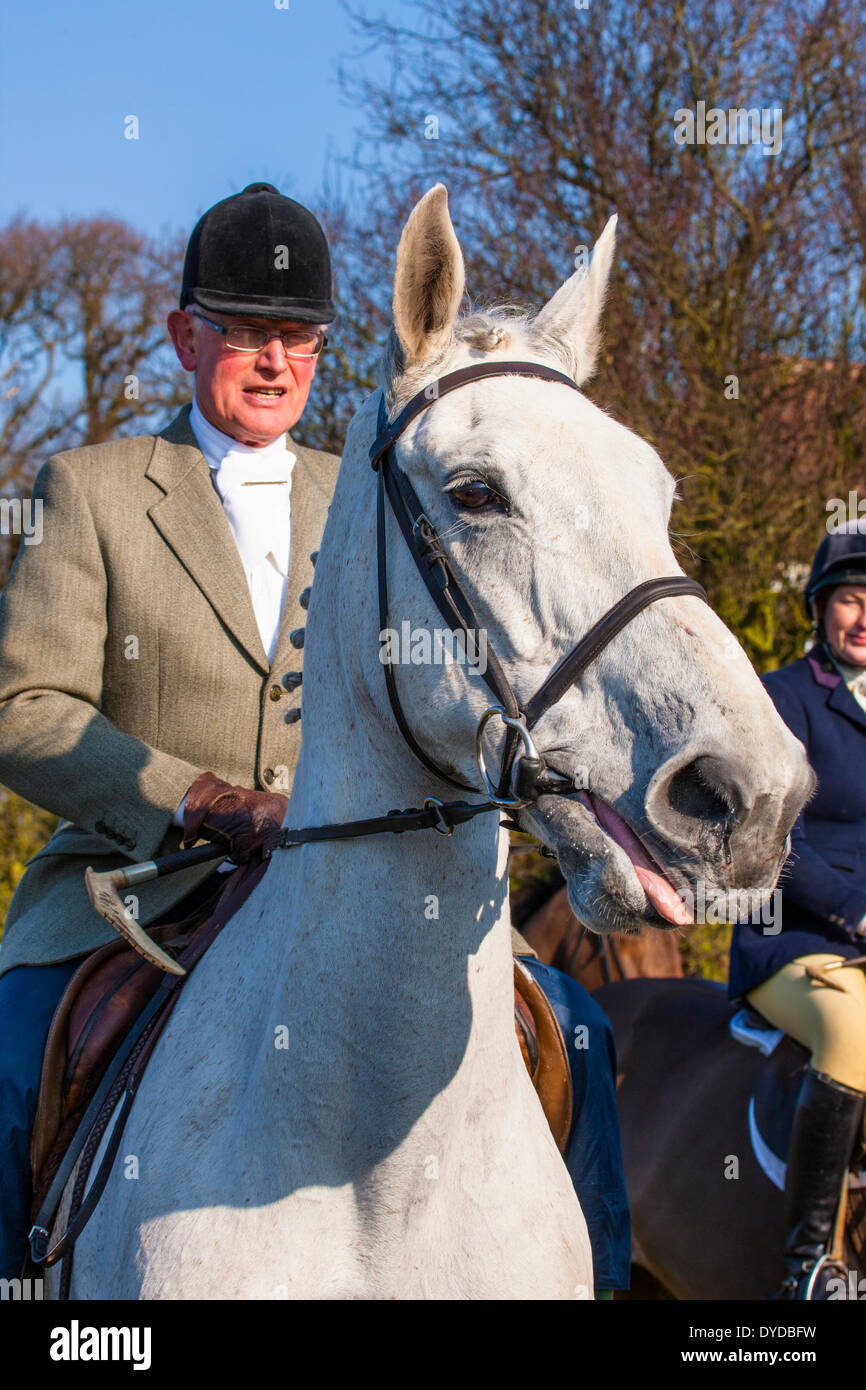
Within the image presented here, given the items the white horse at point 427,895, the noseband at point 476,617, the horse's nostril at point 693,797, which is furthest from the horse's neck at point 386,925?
the horse's nostril at point 693,797

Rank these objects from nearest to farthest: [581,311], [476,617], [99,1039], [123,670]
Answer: [476,617] < [581,311] < [99,1039] < [123,670]

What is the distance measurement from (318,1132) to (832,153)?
10720mm

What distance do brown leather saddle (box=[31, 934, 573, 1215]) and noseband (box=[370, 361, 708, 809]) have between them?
3.19 feet

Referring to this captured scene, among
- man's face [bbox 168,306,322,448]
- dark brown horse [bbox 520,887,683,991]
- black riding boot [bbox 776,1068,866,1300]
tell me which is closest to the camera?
man's face [bbox 168,306,322,448]

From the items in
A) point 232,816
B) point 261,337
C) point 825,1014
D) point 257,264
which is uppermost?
point 257,264

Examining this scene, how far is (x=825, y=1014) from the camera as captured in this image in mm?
4871

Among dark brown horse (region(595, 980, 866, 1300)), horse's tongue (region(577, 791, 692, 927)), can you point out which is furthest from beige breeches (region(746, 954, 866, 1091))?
horse's tongue (region(577, 791, 692, 927))

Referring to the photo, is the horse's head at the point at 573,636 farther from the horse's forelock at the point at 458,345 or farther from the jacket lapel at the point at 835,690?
the jacket lapel at the point at 835,690

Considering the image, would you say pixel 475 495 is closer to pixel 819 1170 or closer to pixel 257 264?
pixel 257 264

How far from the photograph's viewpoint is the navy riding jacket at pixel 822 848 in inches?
195

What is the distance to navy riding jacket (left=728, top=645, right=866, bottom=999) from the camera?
4.96 m

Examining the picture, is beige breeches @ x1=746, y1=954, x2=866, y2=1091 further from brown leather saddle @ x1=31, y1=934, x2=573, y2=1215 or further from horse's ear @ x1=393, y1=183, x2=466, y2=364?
horse's ear @ x1=393, y1=183, x2=466, y2=364

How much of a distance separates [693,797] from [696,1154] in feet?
14.1

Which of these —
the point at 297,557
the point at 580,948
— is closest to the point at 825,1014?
the point at 580,948
